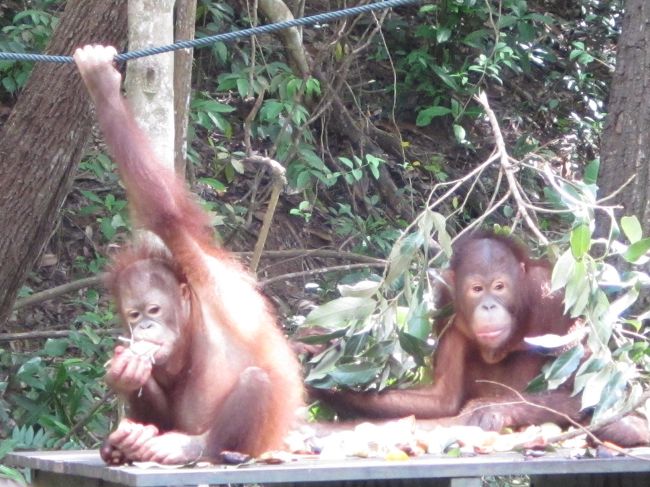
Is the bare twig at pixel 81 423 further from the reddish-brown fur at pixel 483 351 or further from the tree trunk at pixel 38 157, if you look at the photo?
the reddish-brown fur at pixel 483 351

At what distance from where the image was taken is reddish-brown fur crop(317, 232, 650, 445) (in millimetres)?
3736

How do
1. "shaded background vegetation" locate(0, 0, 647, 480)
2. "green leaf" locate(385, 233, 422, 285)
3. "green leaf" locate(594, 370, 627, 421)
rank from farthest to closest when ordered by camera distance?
"shaded background vegetation" locate(0, 0, 647, 480), "green leaf" locate(385, 233, 422, 285), "green leaf" locate(594, 370, 627, 421)

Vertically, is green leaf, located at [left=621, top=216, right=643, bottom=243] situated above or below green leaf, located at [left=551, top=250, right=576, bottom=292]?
above

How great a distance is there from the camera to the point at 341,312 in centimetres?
359

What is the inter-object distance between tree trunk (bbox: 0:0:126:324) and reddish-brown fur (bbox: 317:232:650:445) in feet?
4.40

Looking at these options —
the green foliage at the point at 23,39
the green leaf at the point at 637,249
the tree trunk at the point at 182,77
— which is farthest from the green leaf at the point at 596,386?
the green foliage at the point at 23,39

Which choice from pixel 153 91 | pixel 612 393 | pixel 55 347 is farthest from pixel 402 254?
pixel 55 347

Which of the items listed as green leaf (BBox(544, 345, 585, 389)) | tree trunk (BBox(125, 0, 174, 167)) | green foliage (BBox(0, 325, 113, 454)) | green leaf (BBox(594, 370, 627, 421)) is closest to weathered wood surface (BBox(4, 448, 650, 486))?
green leaf (BBox(594, 370, 627, 421))

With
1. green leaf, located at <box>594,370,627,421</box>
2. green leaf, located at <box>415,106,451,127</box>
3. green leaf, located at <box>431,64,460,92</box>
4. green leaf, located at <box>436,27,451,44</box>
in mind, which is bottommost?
green leaf, located at <box>594,370,627,421</box>

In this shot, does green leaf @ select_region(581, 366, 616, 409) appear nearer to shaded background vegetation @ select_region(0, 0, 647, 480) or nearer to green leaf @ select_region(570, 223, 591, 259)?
green leaf @ select_region(570, 223, 591, 259)

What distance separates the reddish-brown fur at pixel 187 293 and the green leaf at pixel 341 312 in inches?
8.6

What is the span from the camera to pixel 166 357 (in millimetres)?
3205

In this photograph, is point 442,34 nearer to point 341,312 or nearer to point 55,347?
point 55,347

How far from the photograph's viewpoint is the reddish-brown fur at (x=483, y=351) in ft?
12.3
